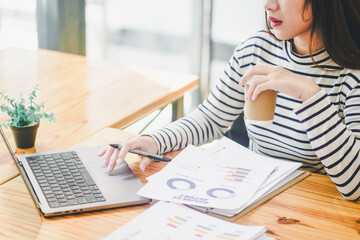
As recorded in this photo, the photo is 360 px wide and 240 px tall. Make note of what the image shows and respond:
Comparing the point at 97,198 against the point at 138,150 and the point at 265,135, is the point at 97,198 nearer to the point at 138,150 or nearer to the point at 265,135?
the point at 138,150

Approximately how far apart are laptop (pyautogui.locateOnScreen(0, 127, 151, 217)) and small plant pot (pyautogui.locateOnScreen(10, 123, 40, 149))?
10cm

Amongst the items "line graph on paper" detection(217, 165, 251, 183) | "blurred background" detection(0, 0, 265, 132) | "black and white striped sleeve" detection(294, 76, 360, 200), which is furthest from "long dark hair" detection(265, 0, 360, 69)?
"blurred background" detection(0, 0, 265, 132)

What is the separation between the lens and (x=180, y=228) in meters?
0.94

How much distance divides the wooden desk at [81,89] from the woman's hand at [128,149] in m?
0.20

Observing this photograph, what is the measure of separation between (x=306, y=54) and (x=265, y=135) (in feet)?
0.88

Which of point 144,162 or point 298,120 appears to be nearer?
point 144,162

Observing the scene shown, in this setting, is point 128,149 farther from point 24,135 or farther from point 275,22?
point 275,22

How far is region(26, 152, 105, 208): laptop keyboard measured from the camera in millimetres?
1061

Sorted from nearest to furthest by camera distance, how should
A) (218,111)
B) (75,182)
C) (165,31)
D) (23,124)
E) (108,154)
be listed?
(75,182) → (108,154) → (23,124) → (218,111) → (165,31)

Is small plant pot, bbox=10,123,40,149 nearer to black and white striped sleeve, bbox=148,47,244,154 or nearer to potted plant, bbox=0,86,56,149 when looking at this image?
potted plant, bbox=0,86,56,149

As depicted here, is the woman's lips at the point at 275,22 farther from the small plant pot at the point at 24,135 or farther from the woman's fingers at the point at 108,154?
the small plant pot at the point at 24,135

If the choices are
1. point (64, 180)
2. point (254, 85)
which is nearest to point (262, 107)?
point (254, 85)

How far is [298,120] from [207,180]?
1.34 feet

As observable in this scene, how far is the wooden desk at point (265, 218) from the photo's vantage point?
97 centimetres
